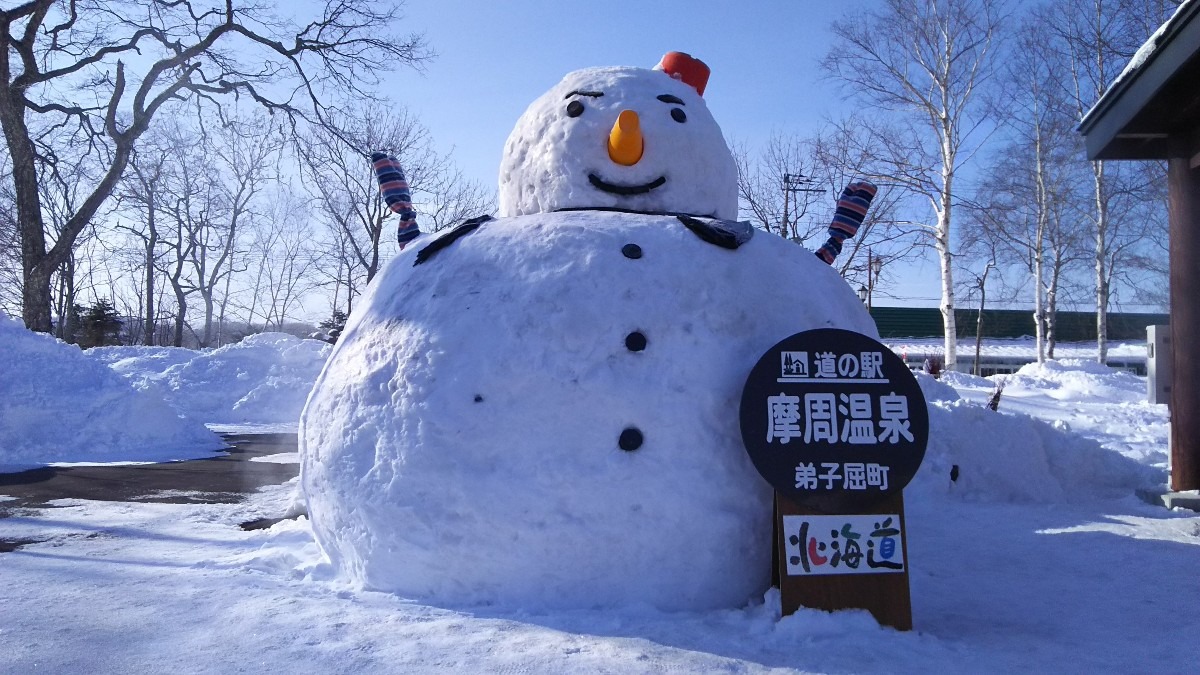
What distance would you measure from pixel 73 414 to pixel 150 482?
144 inches

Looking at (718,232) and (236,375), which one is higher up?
(718,232)

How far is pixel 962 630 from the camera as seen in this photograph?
11.8 ft

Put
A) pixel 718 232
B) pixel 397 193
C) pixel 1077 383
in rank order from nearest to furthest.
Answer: pixel 718 232
pixel 397 193
pixel 1077 383

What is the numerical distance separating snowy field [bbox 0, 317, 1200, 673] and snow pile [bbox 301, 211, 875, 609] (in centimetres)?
17

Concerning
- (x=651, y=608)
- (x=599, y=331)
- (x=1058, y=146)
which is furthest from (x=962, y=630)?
(x=1058, y=146)

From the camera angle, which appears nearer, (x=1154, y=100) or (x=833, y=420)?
(x=833, y=420)

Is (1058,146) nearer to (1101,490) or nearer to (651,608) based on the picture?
(1101,490)

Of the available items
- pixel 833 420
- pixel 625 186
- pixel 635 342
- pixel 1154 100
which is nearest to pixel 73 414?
pixel 625 186

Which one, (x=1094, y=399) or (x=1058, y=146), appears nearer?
(x=1094, y=399)

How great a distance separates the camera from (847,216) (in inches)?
190

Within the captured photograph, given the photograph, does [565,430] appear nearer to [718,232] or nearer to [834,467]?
[834,467]

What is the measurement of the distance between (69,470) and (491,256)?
7.26 meters

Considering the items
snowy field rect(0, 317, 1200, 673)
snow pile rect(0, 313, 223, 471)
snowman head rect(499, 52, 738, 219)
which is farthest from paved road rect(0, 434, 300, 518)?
snowman head rect(499, 52, 738, 219)

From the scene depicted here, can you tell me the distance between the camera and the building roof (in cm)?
579
